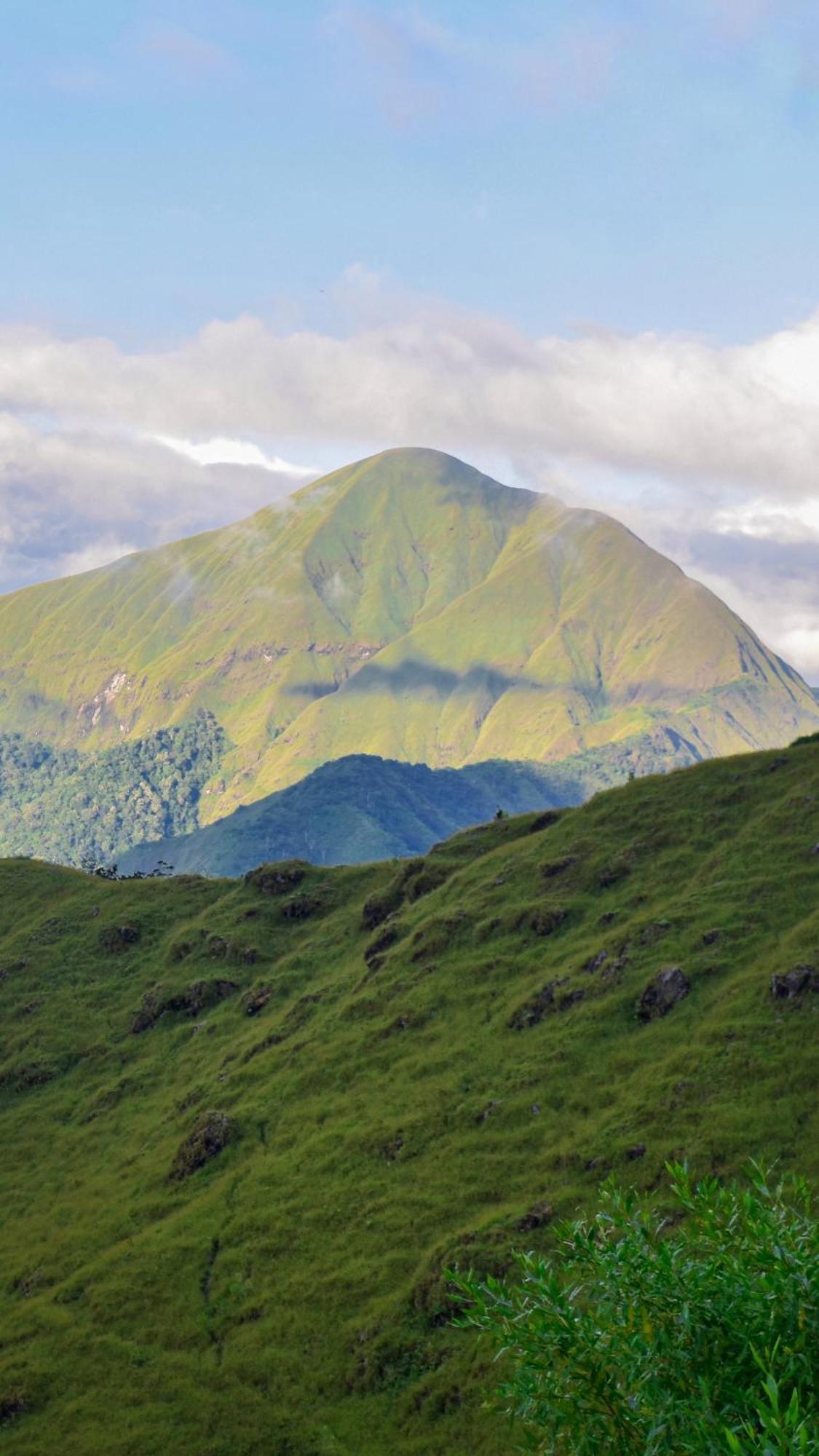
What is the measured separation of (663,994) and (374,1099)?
28.7m

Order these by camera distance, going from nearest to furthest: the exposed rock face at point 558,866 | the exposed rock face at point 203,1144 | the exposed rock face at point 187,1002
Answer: the exposed rock face at point 203,1144 → the exposed rock face at point 558,866 → the exposed rock face at point 187,1002

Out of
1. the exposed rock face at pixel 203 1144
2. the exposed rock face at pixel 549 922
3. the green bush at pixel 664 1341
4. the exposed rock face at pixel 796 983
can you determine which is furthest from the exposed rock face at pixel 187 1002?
the green bush at pixel 664 1341

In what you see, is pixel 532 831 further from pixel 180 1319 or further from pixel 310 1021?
pixel 180 1319

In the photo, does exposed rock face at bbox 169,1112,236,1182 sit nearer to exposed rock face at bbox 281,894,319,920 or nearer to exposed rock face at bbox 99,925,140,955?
exposed rock face at bbox 281,894,319,920

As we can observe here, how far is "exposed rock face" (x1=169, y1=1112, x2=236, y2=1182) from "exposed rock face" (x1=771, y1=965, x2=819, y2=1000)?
178 feet

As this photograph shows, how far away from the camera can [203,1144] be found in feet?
404

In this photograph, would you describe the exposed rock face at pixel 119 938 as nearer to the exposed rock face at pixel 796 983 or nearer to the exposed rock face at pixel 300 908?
the exposed rock face at pixel 300 908

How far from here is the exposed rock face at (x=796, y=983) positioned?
10181 centimetres

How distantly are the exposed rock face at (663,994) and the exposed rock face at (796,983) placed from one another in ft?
31.1

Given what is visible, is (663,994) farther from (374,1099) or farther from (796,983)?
(374,1099)

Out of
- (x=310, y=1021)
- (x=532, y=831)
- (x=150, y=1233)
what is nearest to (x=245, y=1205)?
(x=150, y=1233)

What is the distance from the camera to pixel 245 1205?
4375 inches

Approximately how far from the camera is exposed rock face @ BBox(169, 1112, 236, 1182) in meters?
122

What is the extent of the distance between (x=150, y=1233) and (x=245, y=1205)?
377 inches
